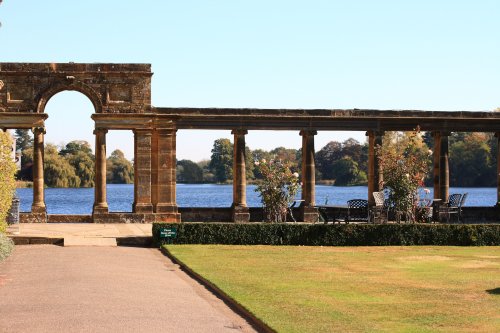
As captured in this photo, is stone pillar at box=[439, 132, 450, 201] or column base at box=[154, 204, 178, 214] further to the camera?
stone pillar at box=[439, 132, 450, 201]

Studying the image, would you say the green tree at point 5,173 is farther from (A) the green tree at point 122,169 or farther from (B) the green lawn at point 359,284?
(A) the green tree at point 122,169

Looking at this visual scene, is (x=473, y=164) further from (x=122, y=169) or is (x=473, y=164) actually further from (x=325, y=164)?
(x=122, y=169)

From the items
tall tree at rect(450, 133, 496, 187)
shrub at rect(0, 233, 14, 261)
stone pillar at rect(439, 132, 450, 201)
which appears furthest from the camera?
tall tree at rect(450, 133, 496, 187)

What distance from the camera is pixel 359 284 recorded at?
20.2 metres

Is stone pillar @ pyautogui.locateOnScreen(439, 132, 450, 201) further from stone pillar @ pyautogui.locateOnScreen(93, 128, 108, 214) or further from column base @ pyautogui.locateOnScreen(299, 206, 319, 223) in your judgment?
stone pillar @ pyautogui.locateOnScreen(93, 128, 108, 214)

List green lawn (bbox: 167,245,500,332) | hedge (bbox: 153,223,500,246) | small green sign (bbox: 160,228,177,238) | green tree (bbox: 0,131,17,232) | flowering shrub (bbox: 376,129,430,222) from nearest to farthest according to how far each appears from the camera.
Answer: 1. green lawn (bbox: 167,245,500,332)
2. green tree (bbox: 0,131,17,232)
3. small green sign (bbox: 160,228,177,238)
4. hedge (bbox: 153,223,500,246)
5. flowering shrub (bbox: 376,129,430,222)

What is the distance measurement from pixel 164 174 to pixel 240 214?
362 cm

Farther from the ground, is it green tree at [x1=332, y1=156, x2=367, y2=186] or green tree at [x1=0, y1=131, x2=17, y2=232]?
green tree at [x1=332, y1=156, x2=367, y2=186]

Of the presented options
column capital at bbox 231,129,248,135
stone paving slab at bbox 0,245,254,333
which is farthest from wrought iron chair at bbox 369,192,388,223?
stone paving slab at bbox 0,245,254,333

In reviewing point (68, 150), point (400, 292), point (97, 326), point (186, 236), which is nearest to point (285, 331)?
point (97, 326)

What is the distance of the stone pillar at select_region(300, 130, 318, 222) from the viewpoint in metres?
37.9

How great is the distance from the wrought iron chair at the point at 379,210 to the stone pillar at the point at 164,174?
26.4ft

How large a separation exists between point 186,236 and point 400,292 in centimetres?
1222

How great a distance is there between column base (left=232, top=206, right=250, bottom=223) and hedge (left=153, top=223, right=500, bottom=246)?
661 cm
